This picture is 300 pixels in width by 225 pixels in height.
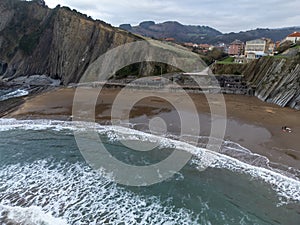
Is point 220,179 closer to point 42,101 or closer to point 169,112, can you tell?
point 169,112

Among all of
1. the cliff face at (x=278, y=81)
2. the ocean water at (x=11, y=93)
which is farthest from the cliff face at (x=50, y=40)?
the cliff face at (x=278, y=81)

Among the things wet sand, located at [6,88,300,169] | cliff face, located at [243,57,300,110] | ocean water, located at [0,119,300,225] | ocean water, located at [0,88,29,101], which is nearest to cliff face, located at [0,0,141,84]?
ocean water, located at [0,88,29,101]

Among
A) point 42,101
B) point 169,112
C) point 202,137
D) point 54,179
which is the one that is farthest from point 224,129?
→ point 42,101

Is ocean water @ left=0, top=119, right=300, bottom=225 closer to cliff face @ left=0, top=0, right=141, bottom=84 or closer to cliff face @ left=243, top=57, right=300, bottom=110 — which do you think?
cliff face @ left=243, top=57, right=300, bottom=110

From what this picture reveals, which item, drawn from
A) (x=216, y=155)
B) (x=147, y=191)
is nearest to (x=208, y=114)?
(x=216, y=155)

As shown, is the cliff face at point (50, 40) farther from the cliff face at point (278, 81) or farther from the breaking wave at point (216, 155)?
the cliff face at point (278, 81)

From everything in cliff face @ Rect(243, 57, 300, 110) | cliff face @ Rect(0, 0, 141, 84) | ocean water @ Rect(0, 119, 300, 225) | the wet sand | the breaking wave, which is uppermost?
cliff face @ Rect(0, 0, 141, 84)
